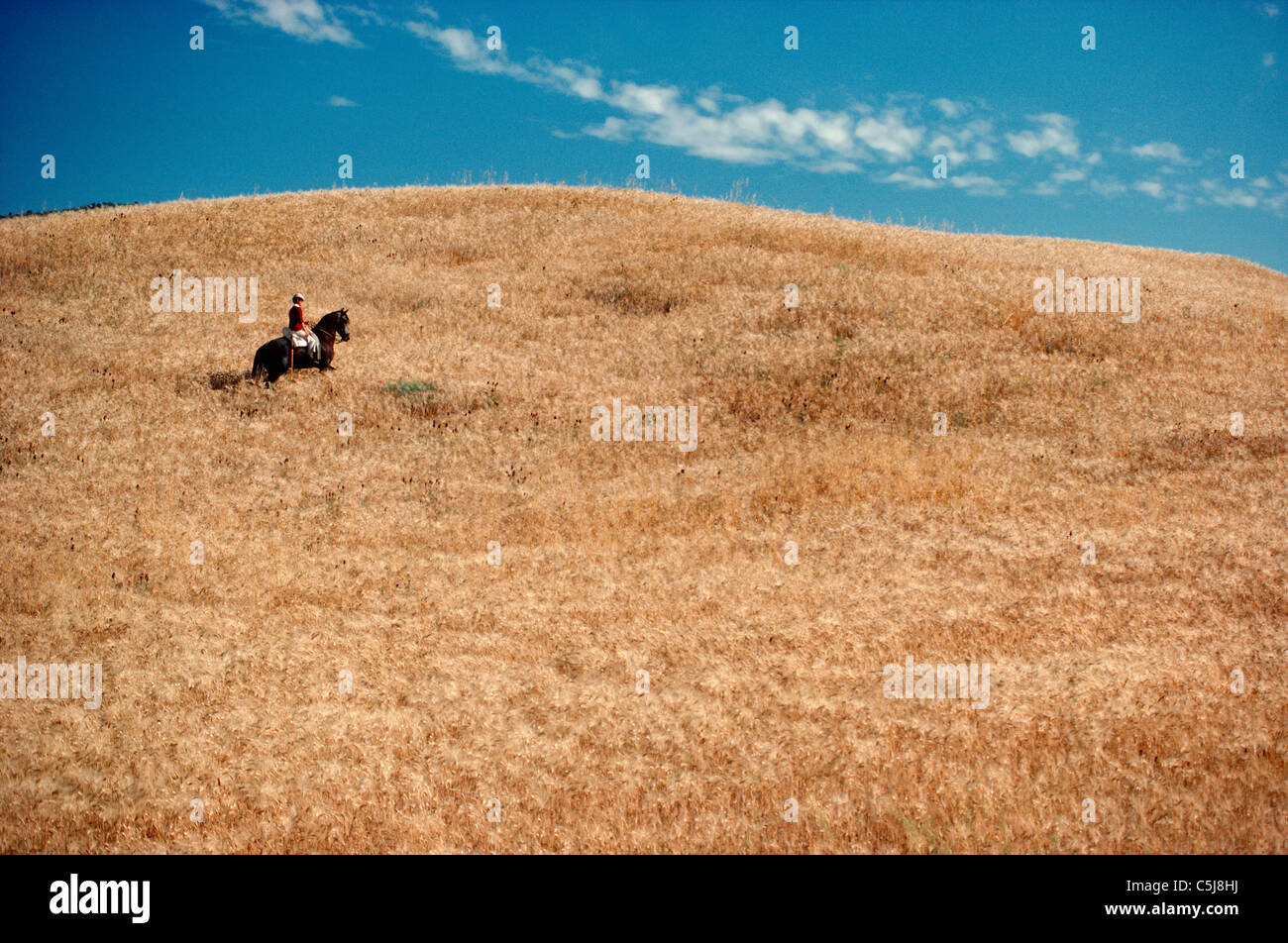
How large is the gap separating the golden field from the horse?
0.71 meters

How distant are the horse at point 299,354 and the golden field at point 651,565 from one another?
714 mm

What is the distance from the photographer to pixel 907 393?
19.9 metres

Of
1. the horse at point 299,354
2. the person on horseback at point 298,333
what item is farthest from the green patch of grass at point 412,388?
the person on horseback at point 298,333

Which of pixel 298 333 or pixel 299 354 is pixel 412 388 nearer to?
pixel 299 354

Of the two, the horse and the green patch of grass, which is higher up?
the horse

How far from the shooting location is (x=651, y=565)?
13.4m

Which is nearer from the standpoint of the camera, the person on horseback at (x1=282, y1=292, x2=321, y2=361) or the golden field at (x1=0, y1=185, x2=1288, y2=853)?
the golden field at (x1=0, y1=185, x2=1288, y2=853)

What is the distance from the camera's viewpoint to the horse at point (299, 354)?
68.3ft

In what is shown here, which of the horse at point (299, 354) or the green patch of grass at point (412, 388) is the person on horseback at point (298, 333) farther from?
the green patch of grass at point (412, 388)

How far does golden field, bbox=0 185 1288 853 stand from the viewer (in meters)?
8.02

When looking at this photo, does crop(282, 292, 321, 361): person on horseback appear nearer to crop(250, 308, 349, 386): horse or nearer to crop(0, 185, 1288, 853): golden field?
crop(250, 308, 349, 386): horse

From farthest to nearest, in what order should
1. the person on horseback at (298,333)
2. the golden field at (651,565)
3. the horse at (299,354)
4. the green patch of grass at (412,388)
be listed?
the horse at (299,354) → the person on horseback at (298,333) → the green patch of grass at (412,388) → the golden field at (651,565)

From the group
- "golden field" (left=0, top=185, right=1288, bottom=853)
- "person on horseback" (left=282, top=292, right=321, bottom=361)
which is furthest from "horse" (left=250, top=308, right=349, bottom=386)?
"golden field" (left=0, top=185, right=1288, bottom=853)
